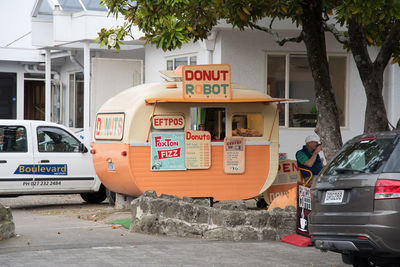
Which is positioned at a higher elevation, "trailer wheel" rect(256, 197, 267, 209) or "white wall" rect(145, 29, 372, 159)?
"white wall" rect(145, 29, 372, 159)

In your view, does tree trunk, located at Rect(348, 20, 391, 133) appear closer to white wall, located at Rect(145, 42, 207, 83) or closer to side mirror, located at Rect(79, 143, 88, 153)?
white wall, located at Rect(145, 42, 207, 83)

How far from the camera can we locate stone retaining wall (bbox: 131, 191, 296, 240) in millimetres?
10352

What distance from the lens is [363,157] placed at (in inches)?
297

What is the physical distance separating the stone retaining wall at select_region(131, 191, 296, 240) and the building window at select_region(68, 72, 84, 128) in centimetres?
1225

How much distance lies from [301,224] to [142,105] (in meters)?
3.68

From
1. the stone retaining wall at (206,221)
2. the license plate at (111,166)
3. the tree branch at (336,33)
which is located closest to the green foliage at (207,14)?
the tree branch at (336,33)

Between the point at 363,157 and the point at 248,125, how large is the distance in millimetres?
5876

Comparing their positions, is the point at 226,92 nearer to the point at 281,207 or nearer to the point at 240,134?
the point at 240,134

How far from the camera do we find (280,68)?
16.0 meters

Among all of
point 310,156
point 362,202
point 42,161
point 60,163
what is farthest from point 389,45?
point 42,161

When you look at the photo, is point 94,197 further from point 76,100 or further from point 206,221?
point 76,100

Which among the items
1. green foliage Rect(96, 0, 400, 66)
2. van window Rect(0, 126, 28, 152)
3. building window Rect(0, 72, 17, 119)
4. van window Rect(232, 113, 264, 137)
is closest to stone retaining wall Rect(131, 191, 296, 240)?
green foliage Rect(96, 0, 400, 66)

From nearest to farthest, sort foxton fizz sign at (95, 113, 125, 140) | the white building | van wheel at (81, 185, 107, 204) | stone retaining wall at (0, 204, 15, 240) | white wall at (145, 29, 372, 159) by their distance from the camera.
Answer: stone retaining wall at (0, 204, 15, 240), foxton fizz sign at (95, 113, 125, 140), van wheel at (81, 185, 107, 204), white wall at (145, 29, 372, 159), the white building

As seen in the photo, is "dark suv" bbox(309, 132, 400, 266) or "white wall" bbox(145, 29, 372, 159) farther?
"white wall" bbox(145, 29, 372, 159)
